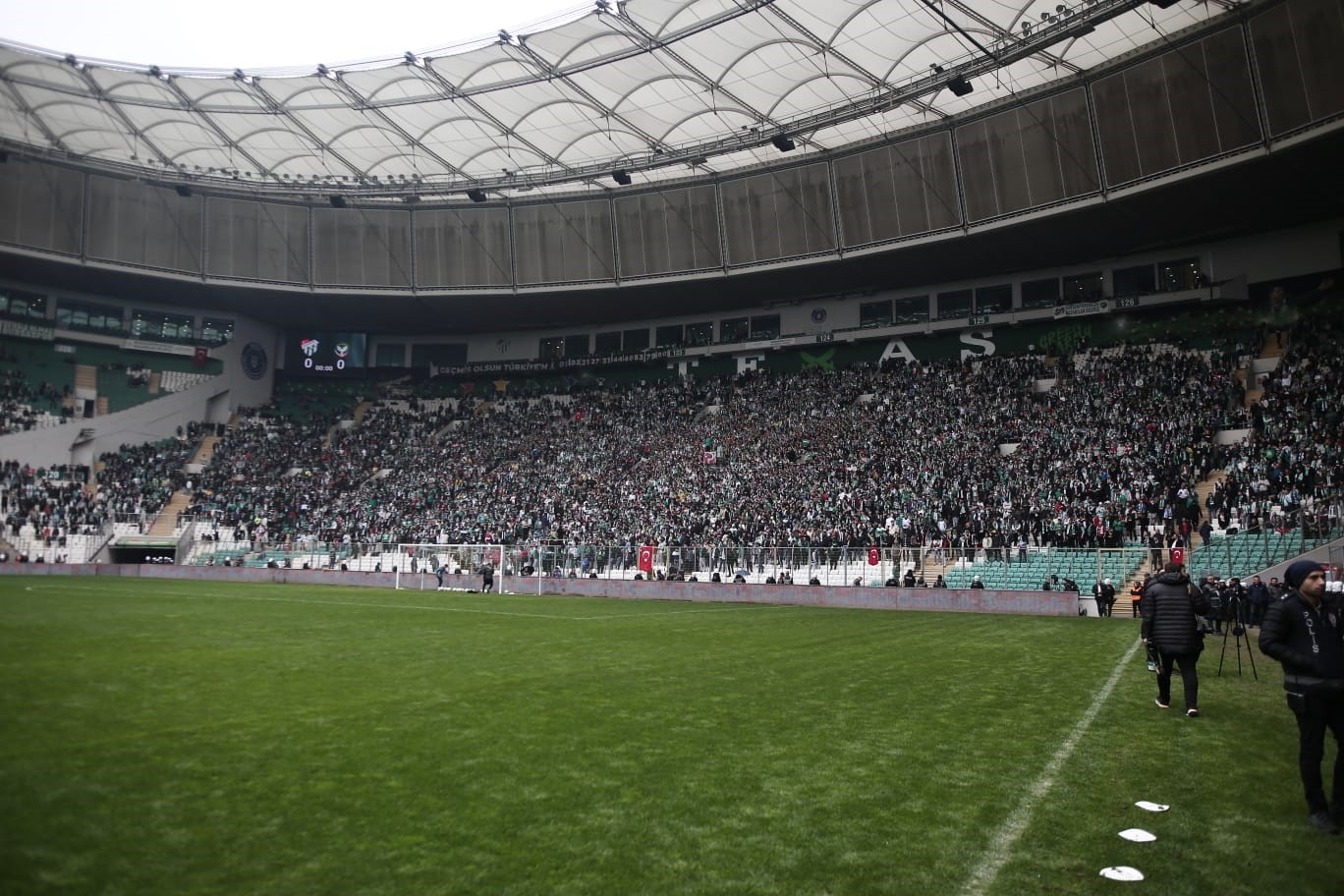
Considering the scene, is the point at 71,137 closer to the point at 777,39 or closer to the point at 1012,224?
the point at 777,39

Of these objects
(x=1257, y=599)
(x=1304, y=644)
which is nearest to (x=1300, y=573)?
(x=1304, y=644)

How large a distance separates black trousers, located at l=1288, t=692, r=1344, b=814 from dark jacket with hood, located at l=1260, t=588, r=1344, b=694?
0.08 meters

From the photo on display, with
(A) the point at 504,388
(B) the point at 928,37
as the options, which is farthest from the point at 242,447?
(B) the point at 928,37

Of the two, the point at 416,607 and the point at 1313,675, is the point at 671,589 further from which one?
the point at 1313,675

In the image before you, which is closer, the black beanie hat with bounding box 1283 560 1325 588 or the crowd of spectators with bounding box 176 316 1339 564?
the black beanie hat with bounding box 1283 560 1325 588

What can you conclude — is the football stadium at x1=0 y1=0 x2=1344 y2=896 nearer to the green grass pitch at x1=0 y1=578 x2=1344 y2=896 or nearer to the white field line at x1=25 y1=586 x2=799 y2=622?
the green grass pitch at x1=0 y1=578 x2=1344 y2=896

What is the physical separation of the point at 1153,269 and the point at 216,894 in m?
48.1

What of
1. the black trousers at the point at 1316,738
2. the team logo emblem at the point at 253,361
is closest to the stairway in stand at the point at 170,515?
the team logo emblem at the point at 253,361

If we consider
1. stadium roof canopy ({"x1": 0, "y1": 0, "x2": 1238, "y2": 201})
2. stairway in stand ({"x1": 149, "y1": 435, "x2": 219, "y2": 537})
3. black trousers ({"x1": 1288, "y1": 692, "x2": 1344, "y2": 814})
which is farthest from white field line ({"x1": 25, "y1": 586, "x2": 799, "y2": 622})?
stairway in stand ({"x1": 149, "y1": 435, "x2": 219, "y2": 537})

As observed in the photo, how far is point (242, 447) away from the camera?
58.6 metres

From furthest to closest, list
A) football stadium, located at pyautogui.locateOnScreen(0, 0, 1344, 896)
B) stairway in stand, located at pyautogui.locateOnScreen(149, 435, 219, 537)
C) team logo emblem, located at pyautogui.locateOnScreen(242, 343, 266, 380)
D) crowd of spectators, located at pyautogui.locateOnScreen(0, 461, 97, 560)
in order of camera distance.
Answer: team logo emblem, located at pyautogui.locateOnScreen(242, 343, 266, 380) < stairway in stand, located at pyautogui.locateOnScreen(149, 435, 219, 537) < crowd of spectators, located at pyautogui.locateOnScreen(0, 461, 97, 560) < football stadium, located at pyautogui.locateOnScreen(0, 0, 1344, 896)

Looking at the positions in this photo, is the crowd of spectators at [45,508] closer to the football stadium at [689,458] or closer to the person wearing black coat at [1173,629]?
the football stadium at [689,458]

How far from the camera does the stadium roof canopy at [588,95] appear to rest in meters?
33.6

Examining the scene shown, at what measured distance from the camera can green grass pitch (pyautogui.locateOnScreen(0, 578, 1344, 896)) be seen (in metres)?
4.59
